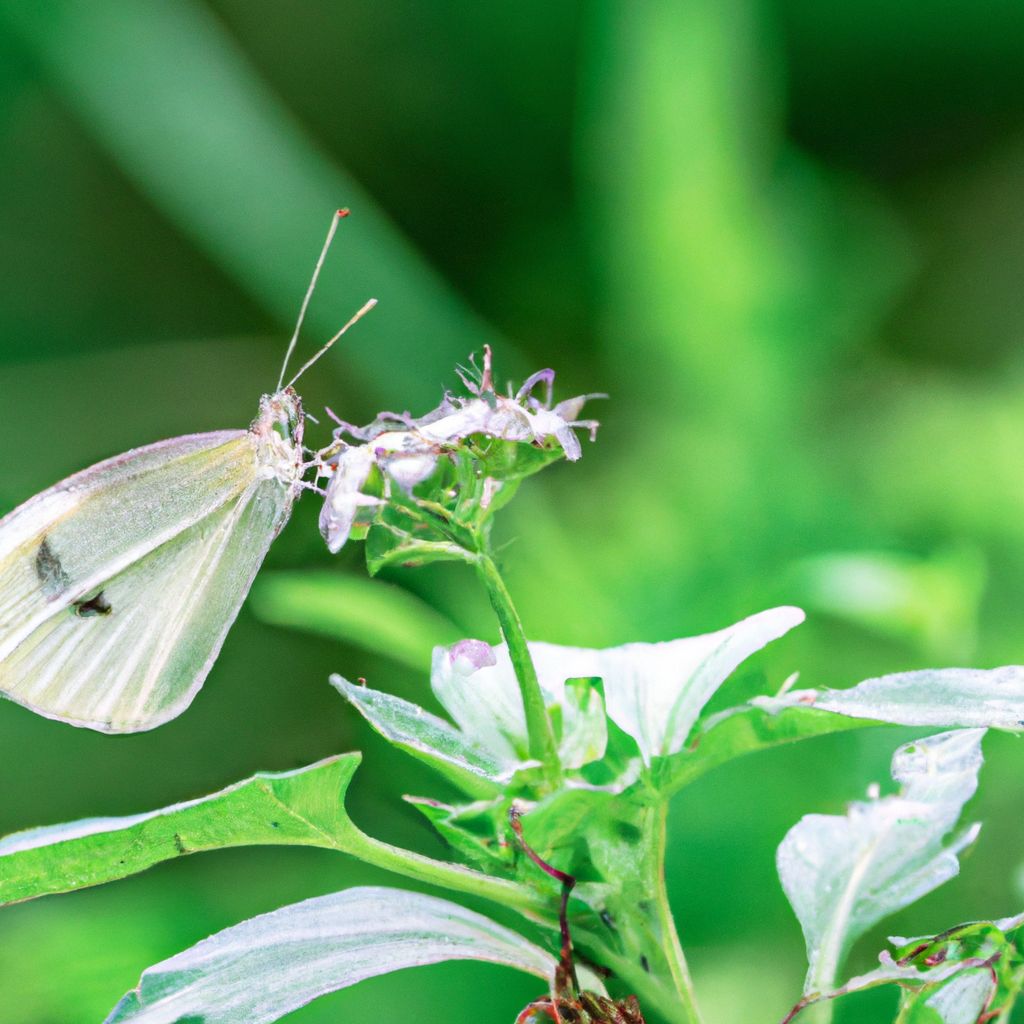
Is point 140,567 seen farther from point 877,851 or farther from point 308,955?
point 877,851

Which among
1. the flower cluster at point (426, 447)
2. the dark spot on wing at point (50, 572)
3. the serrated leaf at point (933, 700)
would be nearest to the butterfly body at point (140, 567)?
the dark spot on wing at point (50, 572)

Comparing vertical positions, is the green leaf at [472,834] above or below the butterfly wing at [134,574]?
below

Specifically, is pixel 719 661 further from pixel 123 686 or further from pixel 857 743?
pixel 123 686

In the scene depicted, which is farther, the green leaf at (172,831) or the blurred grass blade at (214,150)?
the blurred grass blade at (214,150)

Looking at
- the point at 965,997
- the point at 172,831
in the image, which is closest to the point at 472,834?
the point at 172,831

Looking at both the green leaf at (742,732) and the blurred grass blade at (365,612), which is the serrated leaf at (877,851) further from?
the blurred grass blade at (365,612)
